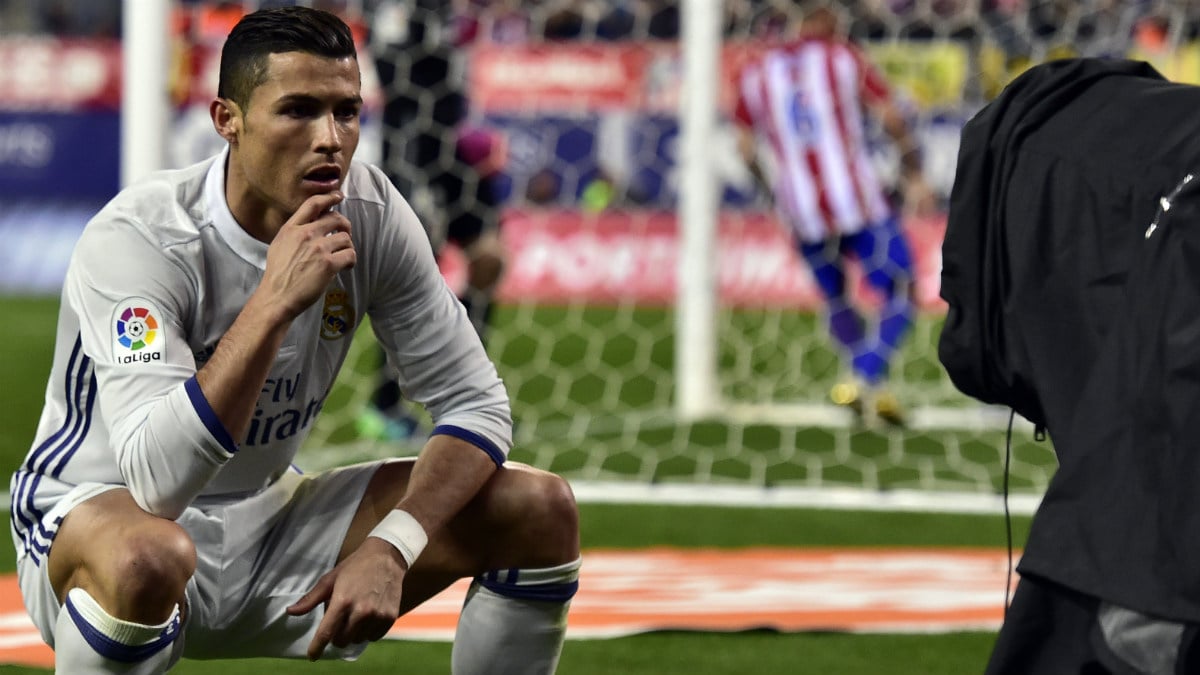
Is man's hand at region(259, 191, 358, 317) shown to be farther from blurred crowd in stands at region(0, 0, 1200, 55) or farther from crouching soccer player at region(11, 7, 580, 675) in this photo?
blurred crowd in stands at region(0, 0, 1200, 55)

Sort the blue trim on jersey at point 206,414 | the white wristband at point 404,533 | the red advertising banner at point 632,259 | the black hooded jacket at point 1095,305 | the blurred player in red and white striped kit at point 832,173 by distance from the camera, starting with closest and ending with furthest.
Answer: the black hooded jacket at point 1095,305, the blue trim on jersey at point 206,414, the white wristband at point 404,533, the blurred player in red and white striped kit at point 832,173, the red advertising banner at point 632,259

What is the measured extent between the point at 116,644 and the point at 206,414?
0.30 metres

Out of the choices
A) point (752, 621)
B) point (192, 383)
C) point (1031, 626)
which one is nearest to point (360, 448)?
point (752, 621)

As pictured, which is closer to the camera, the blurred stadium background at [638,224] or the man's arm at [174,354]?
the man's arm at [174,354]

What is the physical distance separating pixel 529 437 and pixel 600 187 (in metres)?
5.49

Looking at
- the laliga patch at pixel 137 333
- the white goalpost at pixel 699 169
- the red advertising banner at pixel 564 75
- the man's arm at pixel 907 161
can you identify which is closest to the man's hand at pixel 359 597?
the laliga patch at pixel 137 333

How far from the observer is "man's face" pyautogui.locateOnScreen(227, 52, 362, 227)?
2289 mm

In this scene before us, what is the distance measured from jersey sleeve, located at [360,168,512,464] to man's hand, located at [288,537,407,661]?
0.27m

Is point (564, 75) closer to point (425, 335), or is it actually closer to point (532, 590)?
point (425, 335)

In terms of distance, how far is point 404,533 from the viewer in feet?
7.77

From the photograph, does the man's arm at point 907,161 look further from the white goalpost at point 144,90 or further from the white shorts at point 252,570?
the white shorts at point 252,570

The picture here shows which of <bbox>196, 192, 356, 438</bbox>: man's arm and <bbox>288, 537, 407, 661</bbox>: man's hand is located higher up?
<bbox>196, 192, 356, 438</bbox>: man's arm

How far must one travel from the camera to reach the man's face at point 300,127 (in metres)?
2.29

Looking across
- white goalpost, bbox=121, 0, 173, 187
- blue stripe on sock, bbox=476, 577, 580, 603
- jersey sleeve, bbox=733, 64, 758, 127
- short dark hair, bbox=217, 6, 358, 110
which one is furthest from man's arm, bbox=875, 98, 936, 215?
short dark hair, bbox=217, 6, 358, 110
